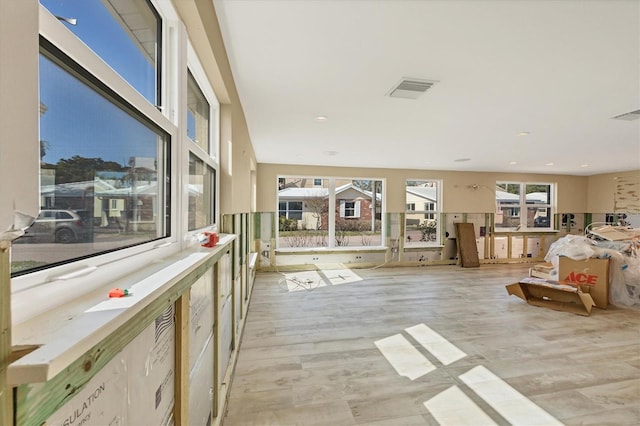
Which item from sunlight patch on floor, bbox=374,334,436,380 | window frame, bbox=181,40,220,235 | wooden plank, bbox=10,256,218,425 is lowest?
sunlight patch on floor, bbox=374,334,436,380

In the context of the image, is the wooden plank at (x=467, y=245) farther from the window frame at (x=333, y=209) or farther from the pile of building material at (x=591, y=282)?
the pile of building material at (x=591, y=282)

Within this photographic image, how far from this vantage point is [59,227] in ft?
2.04

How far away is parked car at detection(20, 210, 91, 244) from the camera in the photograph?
555mm

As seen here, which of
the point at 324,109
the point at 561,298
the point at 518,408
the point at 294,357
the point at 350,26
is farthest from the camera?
the point at 561,298

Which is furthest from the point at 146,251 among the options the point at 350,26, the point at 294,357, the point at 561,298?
the point at 561,298

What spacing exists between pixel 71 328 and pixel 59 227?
0.28 metres

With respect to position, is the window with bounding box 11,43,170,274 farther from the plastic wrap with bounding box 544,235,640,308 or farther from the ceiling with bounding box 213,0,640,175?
the plastic wrap with bounding box 544,235,640,308

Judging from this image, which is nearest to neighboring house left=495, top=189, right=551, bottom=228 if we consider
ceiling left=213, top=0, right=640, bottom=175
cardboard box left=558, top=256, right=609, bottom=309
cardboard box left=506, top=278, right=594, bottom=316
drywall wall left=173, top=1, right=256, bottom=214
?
cardboard box left=558, top=256, right=609, bottom=309

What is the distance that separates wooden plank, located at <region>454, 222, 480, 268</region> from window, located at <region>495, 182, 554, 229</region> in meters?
0.97

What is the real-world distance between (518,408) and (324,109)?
2.92 metres

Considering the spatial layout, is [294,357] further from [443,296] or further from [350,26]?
[443,296]

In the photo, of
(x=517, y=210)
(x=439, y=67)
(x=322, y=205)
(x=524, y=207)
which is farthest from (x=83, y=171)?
(x=524, y=207)

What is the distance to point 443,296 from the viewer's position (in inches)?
179

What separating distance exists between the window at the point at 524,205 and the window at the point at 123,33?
8378 mm
